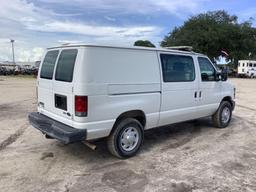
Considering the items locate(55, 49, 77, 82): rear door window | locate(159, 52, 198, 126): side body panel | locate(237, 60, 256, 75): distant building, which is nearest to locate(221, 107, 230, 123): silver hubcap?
locate(159, 52, 198, 126): side body panel

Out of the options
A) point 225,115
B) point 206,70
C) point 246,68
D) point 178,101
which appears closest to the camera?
point 178,101

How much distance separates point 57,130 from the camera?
5.03 m

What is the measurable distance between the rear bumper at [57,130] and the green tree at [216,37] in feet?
139

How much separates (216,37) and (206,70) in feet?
131

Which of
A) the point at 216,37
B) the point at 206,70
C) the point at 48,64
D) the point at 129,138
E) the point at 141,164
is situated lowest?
the point at 141,164

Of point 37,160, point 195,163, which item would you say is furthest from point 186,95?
point 37,160

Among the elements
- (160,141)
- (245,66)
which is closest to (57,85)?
(160,141)

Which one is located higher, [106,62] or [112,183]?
[106,62]

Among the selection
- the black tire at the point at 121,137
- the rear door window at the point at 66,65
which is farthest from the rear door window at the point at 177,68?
the rear door window at the point at 66,65

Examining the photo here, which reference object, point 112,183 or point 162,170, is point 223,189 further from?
point 112,183

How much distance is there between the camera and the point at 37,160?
17.6 feet

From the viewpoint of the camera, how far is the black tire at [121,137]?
210 inches

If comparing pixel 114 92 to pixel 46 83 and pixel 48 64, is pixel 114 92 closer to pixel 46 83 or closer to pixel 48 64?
pixel 46 83

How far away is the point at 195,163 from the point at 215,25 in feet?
152
